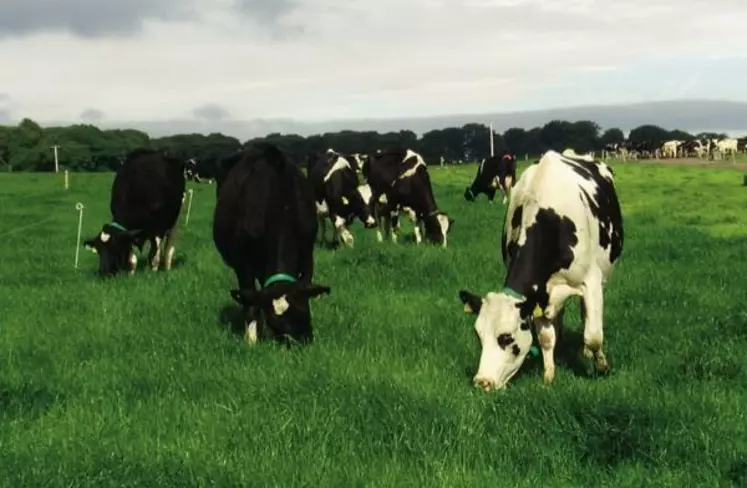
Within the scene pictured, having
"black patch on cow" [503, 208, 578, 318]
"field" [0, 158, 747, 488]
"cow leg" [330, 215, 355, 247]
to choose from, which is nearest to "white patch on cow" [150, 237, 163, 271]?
"field" [0, 158, 747, 488]

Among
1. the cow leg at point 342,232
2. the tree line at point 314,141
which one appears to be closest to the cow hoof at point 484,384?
the cow leg at point 342,232

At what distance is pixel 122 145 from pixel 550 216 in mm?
81907

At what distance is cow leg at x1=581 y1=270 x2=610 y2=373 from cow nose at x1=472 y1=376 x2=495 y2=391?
1235 mm

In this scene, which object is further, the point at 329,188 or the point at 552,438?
the point at 329,188

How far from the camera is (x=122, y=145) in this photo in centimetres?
8531

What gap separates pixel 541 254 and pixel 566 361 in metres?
1.42

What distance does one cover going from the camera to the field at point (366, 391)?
18.7 feet

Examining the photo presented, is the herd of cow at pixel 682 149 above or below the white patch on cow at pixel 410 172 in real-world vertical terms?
above

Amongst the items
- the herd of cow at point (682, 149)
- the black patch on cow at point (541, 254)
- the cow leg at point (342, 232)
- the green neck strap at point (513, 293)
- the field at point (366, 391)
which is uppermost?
Result: the herd of cow at point (682, 149)

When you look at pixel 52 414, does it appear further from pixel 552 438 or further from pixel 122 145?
pixel 122 145

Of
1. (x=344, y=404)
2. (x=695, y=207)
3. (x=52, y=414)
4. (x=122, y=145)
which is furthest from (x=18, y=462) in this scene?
(x=122, y=145)

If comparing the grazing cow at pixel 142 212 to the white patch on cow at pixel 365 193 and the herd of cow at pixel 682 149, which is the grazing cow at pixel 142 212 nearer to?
the white patch on cow at pixel 365 193

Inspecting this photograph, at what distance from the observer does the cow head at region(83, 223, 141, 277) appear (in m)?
15.2

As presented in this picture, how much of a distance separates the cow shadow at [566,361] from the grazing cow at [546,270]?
18 cm
